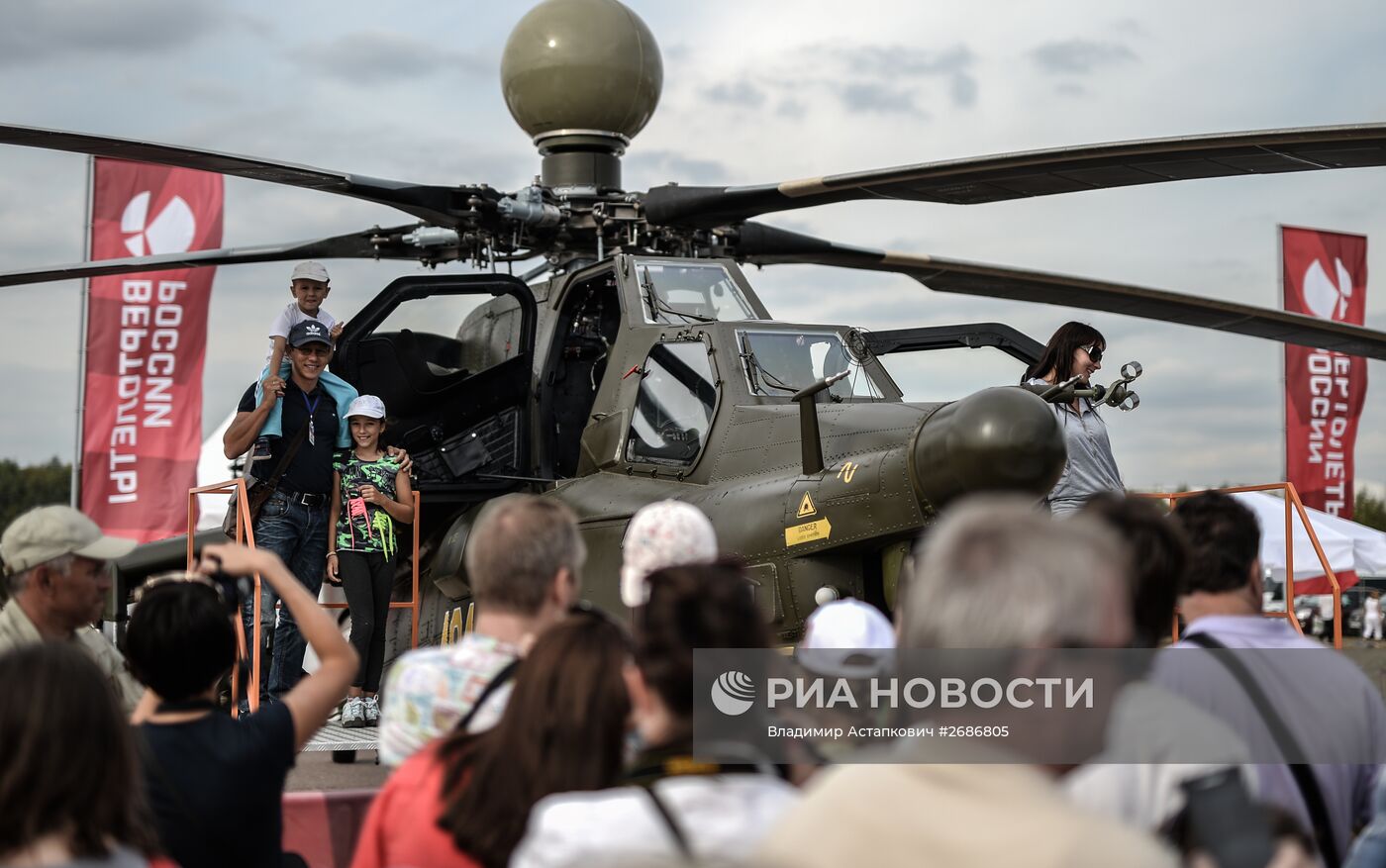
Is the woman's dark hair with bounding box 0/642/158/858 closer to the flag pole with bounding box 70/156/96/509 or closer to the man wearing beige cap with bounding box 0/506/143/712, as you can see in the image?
the man wearing beige cap with bounding box 0/506/143/712

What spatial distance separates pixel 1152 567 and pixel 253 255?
326 inches

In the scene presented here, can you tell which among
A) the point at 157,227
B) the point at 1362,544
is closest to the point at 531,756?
the point at 157,227

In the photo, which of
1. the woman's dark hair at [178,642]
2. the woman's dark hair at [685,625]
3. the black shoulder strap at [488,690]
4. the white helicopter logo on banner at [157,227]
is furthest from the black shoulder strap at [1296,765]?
the white helicopter logo on banner at [157,227]

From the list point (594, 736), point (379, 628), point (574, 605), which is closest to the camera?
point (594, 736)

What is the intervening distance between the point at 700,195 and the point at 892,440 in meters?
2.85

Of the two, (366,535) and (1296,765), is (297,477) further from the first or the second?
(1296,765)

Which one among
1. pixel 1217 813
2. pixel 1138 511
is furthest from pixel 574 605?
pixel 1217 813

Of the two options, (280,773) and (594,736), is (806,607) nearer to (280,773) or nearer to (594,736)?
(280,773)

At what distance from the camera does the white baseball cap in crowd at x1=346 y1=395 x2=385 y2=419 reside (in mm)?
8352

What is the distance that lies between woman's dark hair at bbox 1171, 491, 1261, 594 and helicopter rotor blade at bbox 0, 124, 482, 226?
6095 millimetres

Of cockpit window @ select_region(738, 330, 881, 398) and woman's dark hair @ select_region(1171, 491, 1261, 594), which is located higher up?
cockpit window @ select_region(738, 330, 881, 398)

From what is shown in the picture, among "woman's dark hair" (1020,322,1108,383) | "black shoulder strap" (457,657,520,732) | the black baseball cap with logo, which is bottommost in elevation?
"black shoulder strap" (457,657,520,732)

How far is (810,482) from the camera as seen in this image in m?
6.79

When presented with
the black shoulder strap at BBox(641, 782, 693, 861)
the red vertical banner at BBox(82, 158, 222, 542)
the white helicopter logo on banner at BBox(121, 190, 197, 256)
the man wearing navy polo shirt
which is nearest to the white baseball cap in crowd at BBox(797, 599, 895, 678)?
the black shoulder strap at BBox(641, 782, 693, 861)
